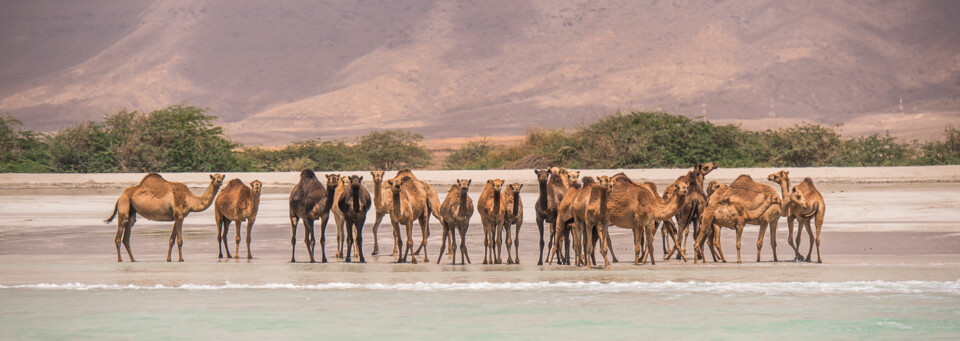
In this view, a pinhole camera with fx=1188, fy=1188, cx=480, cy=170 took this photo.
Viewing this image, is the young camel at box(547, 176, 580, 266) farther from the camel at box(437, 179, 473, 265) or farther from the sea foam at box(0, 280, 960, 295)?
the sea foam at box(0, 280, 960, 295)

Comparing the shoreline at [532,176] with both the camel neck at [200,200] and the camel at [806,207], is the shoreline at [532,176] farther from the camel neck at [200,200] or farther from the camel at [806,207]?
the camel neck at [200,200]

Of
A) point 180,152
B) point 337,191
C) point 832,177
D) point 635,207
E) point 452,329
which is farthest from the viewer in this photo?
point 180,152

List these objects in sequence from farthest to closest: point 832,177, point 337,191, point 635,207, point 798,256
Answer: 1. point 832,177
2. point 337,191
3. point 798,256
4. point 635,207

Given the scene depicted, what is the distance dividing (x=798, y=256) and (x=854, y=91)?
10698 centimetres

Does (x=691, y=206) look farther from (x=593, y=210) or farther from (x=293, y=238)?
(x=293, y=238)

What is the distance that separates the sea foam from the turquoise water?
1 centimetres

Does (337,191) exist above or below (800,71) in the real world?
below

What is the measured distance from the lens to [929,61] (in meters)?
120

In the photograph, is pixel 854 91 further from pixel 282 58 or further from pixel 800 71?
pixel 282 58

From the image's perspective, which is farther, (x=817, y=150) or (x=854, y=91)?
(x=854, y=91)

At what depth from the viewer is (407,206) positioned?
15.1m

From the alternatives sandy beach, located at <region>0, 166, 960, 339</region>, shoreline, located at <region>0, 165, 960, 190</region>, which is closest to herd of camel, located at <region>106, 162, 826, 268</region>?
sandy beach, located at <region>0, 166, 960, 339</region>

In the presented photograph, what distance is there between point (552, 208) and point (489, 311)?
3658mm

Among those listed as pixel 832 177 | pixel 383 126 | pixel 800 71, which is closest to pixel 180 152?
pixel 832 177
